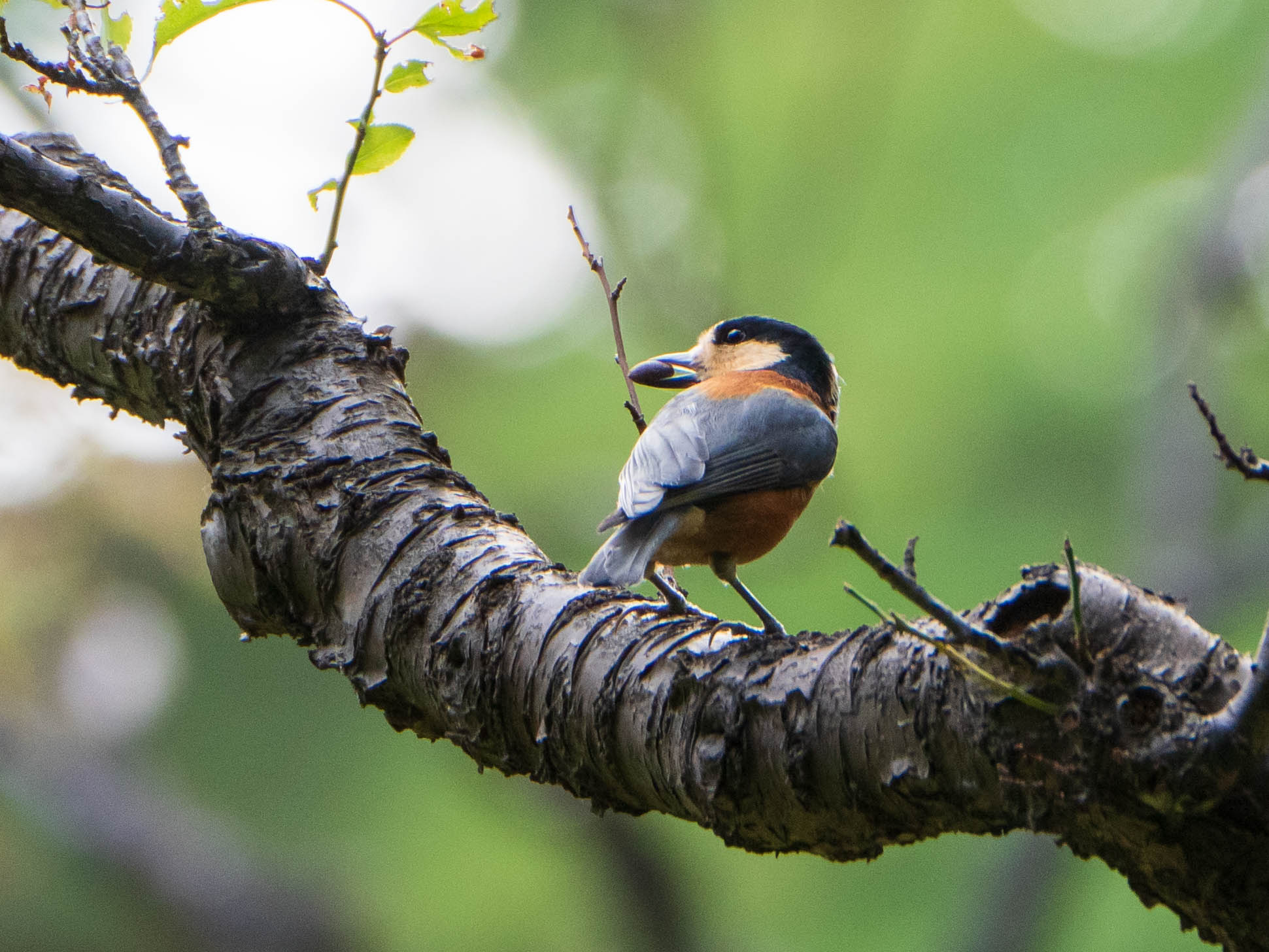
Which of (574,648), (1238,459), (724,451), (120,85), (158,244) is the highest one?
(120,85)

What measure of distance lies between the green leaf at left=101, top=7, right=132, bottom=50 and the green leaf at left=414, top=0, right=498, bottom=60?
68 centimetres

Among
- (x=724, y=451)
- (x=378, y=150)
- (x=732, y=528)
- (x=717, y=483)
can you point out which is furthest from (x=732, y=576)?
(x=378, y=150)

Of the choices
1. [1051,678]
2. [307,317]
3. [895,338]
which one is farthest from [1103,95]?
[1051,678]

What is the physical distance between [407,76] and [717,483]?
5.03 feet

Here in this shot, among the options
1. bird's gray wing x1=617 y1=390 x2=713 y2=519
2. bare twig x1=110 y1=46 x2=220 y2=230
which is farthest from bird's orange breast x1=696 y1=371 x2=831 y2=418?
bare twig x1=110 y1=46 x2=220 y2=230

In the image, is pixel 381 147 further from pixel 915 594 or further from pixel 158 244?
pixel 915 594

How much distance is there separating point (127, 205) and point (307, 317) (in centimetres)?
53

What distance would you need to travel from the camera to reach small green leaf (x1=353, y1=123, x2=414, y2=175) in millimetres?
2670

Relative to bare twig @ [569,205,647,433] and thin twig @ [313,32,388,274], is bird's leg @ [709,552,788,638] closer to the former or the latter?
bare twig @ [569,205,647,433]

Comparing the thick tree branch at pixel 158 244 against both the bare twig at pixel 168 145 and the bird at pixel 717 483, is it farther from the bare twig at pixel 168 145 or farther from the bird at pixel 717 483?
the bird at pixel 717 483

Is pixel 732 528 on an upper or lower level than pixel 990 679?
upper

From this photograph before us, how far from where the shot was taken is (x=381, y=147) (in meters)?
2.70

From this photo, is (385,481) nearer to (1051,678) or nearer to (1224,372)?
(1051,678)

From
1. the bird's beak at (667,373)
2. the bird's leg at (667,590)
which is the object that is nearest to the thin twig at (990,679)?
the bird's leg at (667,590)
